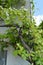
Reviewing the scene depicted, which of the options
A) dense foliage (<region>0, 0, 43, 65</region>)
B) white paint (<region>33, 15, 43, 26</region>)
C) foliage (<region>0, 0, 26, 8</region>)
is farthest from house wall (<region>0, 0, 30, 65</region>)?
dense foliage (<region>0, 0, 43, 65</region>)

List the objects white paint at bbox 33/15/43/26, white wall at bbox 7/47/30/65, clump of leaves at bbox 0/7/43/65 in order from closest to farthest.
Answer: clump of leaves at bbox 0/7/43/65, white paint at bbox 33/15/43/26, white wall at bbox 7/47/30/65

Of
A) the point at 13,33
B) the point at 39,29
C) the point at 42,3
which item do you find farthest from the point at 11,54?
the point at 42,3

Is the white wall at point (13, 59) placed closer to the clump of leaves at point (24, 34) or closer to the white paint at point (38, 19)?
the clump of leaves at point (24, 34)

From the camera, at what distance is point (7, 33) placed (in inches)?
461

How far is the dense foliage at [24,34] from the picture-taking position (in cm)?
1071

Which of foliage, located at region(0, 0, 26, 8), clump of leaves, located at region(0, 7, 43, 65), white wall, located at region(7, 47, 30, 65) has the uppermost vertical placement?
foliage, located at region(0, 0, 26, 8)

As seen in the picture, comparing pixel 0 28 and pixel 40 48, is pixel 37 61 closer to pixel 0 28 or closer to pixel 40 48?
pixel 40 48

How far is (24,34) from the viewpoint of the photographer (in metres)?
11.5

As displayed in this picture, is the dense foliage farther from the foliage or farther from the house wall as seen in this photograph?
the foliage

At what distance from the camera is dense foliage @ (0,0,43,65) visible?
35.1ft

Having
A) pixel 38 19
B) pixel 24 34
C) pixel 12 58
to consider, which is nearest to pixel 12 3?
pixel 38 19

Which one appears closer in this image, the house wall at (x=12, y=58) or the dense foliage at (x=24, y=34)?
the dense foliage at (x=24, y=34)

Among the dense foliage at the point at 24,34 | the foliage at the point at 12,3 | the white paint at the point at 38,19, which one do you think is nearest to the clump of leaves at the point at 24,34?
the dense foliage at the point at 24,34

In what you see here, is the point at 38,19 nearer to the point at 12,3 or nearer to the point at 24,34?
the point at 24,34
